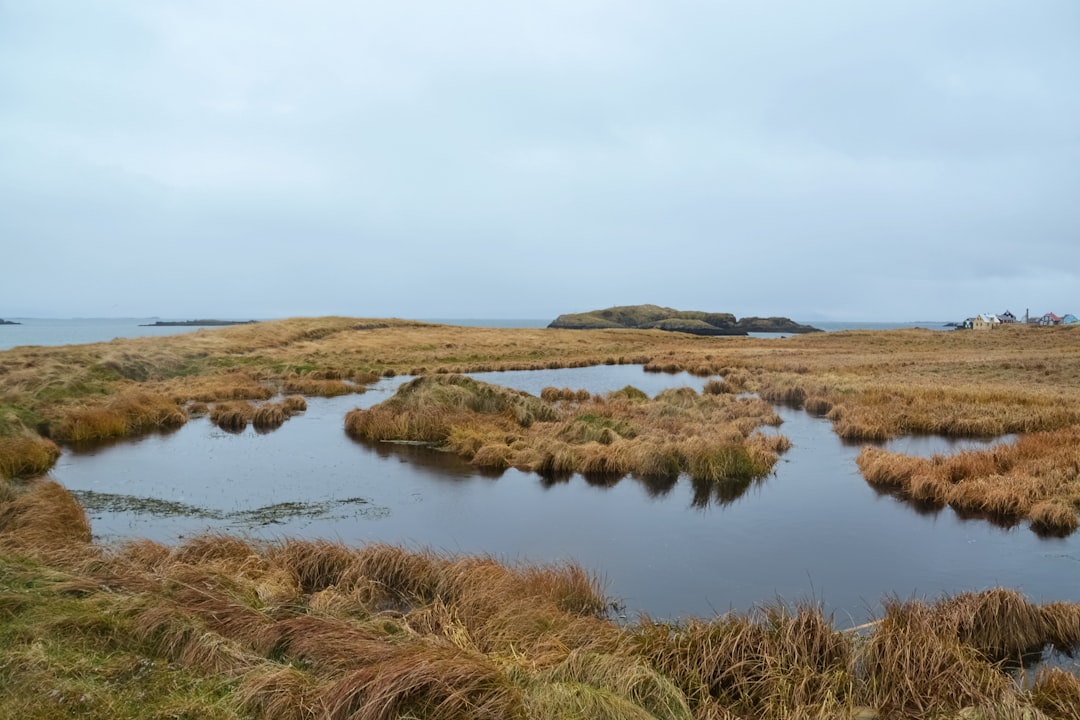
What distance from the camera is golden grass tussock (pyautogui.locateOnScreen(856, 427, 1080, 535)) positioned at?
13.3 m

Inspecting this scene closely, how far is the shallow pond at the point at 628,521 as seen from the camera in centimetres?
1063

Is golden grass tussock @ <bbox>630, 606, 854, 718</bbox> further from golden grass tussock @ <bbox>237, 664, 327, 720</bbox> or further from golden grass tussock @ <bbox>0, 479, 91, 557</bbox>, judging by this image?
golden grass tussock @ <bbox>0, 479, 91, 557</bbox>

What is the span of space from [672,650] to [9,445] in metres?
18.0

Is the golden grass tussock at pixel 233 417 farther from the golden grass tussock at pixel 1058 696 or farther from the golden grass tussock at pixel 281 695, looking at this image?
the golden grass tussock at pixel 1058 696

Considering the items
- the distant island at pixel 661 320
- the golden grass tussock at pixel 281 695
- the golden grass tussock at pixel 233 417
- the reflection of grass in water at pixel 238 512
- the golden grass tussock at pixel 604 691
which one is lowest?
the reflection of grass in water at pixel 238 512

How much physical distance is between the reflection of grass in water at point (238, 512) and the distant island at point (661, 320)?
138m

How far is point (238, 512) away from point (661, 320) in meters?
163

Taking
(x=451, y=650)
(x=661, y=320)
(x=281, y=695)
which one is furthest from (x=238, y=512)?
(x=661, y=320)

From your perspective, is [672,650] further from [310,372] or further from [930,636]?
[310,372]

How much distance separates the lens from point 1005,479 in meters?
14.7

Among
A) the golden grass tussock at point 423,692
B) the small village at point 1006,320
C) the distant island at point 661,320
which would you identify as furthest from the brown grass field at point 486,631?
the distant island at point 661,320

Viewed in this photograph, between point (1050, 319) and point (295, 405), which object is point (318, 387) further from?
point (1050, 319)

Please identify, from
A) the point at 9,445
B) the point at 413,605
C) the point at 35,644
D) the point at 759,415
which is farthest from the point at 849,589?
the point at 9,445

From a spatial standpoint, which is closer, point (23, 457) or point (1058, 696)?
point (1058, 696)
